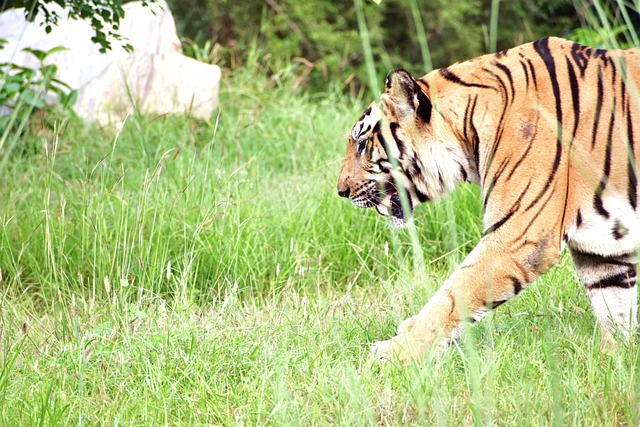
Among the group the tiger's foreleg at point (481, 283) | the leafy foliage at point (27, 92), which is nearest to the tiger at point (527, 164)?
the tiger's foreleg at point (481, 283)

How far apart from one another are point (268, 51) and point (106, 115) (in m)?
4.23

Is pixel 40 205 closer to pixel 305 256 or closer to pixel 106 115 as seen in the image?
pixel 305 256

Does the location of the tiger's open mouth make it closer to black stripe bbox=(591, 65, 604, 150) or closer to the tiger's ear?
the tiger's ear

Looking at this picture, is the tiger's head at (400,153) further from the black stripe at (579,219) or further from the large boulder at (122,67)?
the large boulder at (122,67)

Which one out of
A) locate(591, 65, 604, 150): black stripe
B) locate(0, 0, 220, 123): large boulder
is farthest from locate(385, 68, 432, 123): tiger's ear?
locate(0, 0, 220, 123): large boulder

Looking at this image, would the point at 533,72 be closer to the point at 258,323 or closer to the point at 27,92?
the point at 258,323

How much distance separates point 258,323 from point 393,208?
70cm

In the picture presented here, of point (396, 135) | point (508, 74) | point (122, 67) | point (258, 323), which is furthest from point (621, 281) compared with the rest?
point (122, 67)

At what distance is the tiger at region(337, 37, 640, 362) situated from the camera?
9.05 feet

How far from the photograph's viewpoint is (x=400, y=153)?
3133mm

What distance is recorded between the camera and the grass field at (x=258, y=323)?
2.58 m

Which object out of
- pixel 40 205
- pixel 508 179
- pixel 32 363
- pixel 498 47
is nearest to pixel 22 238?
pixel 40 205

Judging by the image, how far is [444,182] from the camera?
10.2 ft

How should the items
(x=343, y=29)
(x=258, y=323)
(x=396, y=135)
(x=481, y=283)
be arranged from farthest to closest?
(x=343, y=29)
(x=258, y=323)
(x=396, y=135)
(x=481, y=283)
